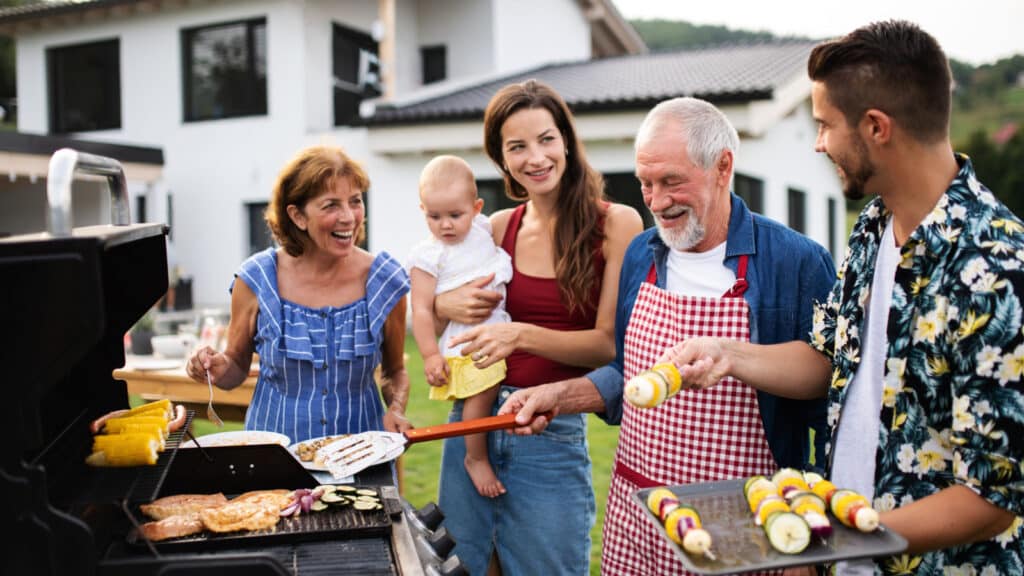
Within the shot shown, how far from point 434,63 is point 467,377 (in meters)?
14.6

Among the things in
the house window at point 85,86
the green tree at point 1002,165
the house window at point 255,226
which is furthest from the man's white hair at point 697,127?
the green tree at point 1002,165

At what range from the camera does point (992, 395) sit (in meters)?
1.56

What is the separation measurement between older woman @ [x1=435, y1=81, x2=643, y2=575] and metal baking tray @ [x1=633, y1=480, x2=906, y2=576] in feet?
3.29

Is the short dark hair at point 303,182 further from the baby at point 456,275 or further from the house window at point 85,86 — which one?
the house window at point 85,86

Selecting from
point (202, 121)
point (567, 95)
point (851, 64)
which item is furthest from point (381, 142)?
point (851, 64)

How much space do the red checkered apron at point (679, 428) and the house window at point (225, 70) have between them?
1418 centimetres

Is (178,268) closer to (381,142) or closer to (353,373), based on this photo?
(381,142)

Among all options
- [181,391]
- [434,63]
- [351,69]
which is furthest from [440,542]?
[434,63]

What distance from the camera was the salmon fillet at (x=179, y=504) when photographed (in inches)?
79.6

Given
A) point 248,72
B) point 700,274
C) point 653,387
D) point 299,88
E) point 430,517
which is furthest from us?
point 248,72

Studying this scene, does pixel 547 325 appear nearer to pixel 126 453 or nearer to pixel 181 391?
pixel 126 453

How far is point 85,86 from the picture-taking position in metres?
17.3

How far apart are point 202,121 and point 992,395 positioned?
16.1 meters

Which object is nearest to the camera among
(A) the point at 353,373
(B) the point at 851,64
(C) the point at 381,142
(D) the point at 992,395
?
(D) the point at 992,395
